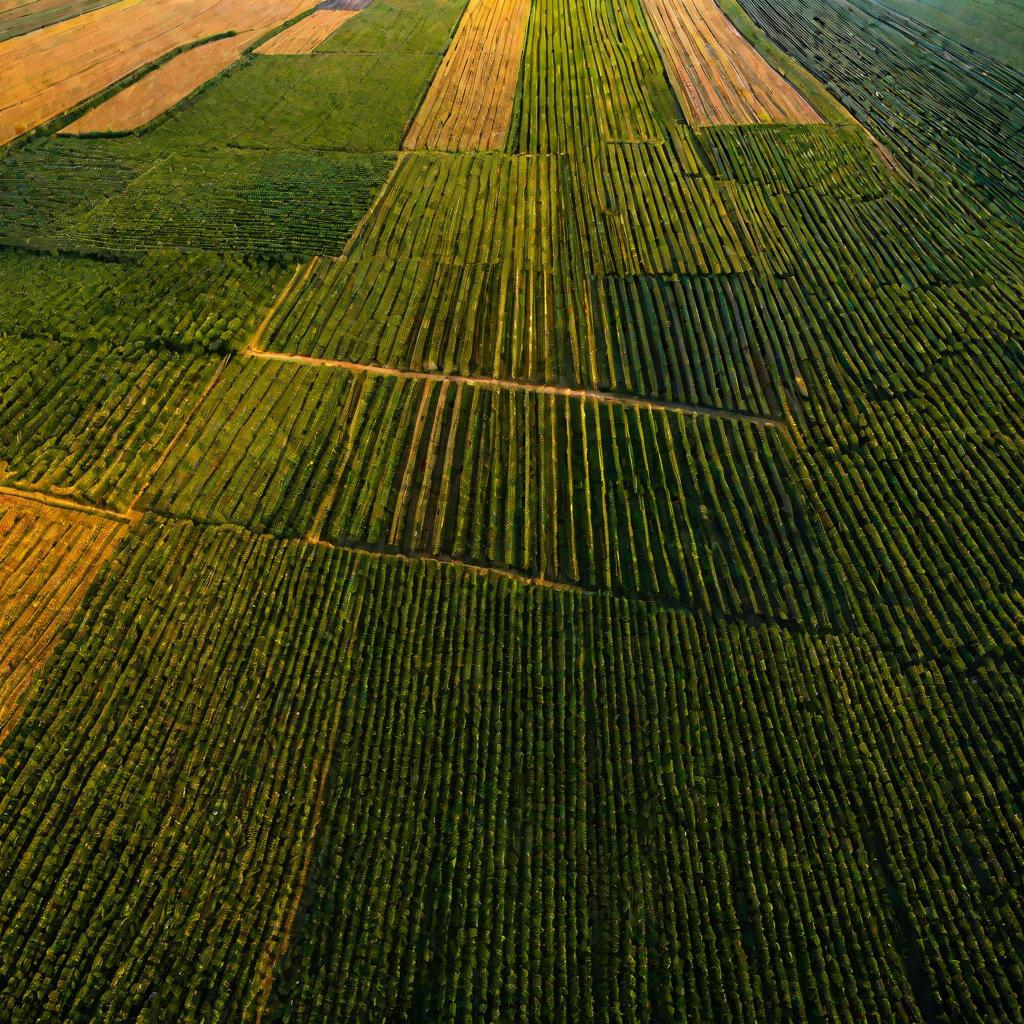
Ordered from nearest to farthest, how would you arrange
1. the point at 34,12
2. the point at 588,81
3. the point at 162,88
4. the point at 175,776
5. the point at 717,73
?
the point at 175,776 → the point at 162,88 → the point at 588,81 → the point at 717,73 → the point at 34,12

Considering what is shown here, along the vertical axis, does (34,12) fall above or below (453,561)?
above

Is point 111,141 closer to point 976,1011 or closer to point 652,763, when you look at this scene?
point 652,763

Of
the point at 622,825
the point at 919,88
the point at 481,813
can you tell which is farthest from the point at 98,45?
the point at 622,825

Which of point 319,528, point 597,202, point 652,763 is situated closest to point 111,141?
point 597,202

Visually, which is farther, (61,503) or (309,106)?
(309,106)

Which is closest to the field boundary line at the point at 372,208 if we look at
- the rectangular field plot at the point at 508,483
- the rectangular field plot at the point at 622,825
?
the rectangular field plot at the point at 508,483

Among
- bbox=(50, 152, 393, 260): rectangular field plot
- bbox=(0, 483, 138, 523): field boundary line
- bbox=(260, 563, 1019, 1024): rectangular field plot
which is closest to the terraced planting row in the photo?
bbox=(260, 563, 1019, 1024): rectangular field plot

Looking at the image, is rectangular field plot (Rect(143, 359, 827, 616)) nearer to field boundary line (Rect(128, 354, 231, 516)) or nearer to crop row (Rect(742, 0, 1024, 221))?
field boundary line (Rect(128, 354, 231, 516))

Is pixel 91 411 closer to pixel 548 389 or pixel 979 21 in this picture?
pixel 548 389
